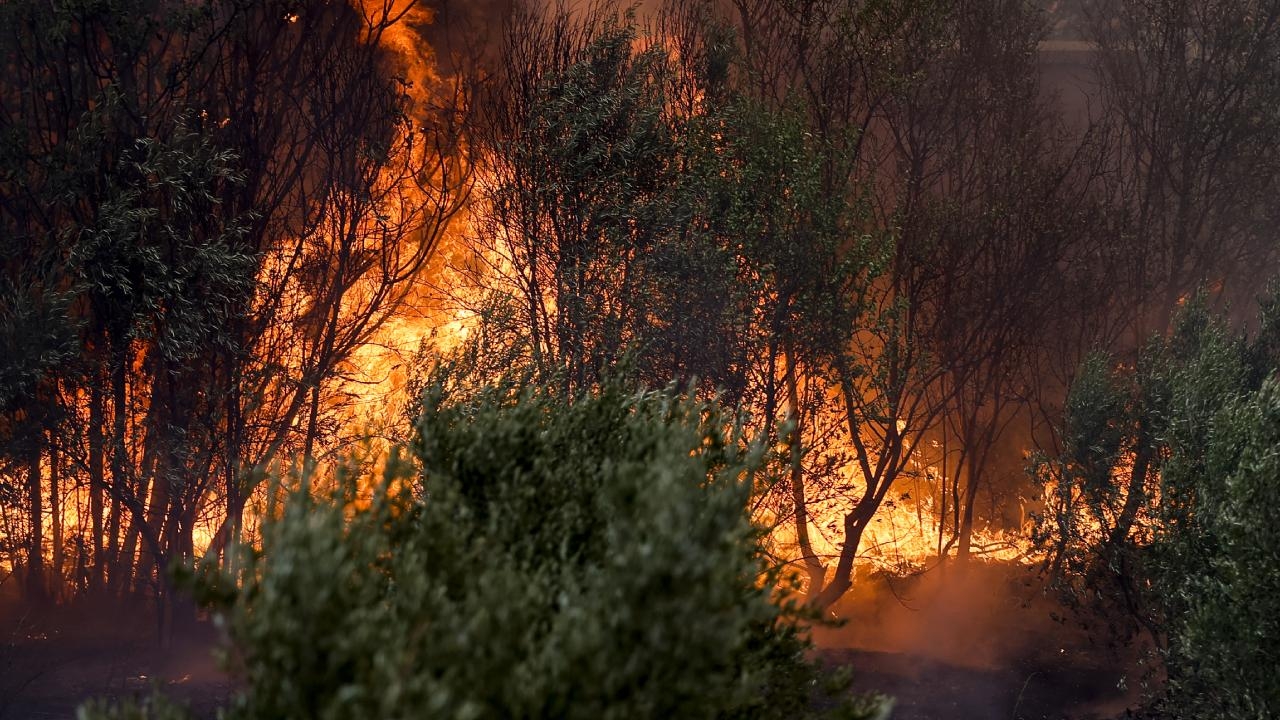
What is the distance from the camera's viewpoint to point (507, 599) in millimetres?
5484

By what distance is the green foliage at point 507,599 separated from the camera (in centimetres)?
495

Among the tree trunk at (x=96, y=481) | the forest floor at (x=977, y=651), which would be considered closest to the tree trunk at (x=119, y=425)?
the tree trunk at (x=96, y=481)

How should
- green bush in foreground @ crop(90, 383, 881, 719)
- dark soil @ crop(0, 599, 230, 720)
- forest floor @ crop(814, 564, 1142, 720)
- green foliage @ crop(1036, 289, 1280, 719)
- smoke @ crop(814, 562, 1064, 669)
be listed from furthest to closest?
smoke @ crop(814, 562, 1064, 669)
forest floor @ crop(814, 564, 1142, 720)
dark soil @ crop(0, 599, 230, 720)
green foliage @ crop(1036, 289, 1280, 719)
green bush in foreground @ crop(90, 383, 881, 719)

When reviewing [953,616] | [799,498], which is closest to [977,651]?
[953,616]

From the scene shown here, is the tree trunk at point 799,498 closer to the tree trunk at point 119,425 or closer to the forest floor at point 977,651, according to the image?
the forest floor at point 977,651

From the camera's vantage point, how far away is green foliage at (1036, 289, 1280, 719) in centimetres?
1167

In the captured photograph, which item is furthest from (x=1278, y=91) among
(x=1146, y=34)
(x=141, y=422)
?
(x=141, y=422)

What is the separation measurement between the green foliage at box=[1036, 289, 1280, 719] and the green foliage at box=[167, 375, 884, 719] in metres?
6.83

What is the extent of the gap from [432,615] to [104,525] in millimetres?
20056

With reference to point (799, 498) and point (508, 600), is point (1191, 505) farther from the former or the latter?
point (508, 600)

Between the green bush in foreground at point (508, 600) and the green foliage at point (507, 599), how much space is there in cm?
1

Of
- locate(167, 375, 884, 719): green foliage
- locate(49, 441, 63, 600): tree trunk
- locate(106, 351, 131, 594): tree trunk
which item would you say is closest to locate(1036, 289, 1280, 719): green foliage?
locate(167, 375, 884, 719): green foliage

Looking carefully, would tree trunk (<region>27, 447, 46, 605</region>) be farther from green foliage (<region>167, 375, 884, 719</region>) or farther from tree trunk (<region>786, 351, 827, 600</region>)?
green foliage (<region>167, 375, 884, 719</region>)

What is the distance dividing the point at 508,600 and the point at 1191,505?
11990 mm
